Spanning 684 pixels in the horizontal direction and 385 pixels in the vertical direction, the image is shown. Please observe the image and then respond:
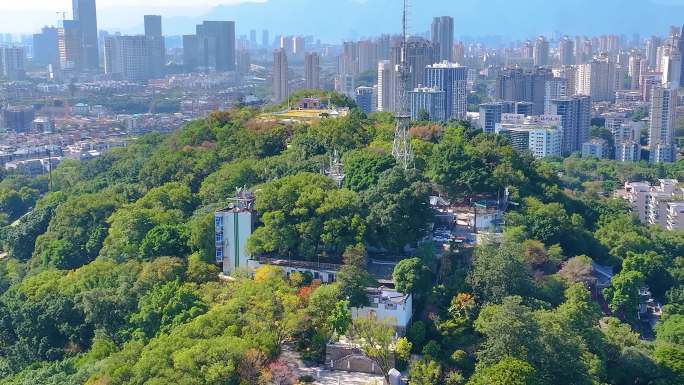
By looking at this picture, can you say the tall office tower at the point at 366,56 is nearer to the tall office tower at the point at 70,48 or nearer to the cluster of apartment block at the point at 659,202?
the tall office tower at the point at 70,48

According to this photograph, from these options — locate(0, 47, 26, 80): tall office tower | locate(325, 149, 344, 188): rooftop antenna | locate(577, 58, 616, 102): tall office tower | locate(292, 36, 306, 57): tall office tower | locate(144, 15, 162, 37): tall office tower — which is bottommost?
locate(325, 149, 344, 188): rooftop antenna

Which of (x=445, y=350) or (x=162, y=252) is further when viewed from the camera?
(x=162, y=252)

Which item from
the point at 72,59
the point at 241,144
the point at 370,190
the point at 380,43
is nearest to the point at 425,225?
the point at 370,190

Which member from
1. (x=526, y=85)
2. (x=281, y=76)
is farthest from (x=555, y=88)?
(x=281, y=76)

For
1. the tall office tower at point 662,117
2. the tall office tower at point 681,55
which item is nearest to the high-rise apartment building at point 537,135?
the tall office tower at point 662,117

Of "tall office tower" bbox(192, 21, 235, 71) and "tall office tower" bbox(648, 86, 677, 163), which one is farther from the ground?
"tall office tower" bbox(192, 21, 235, 71)

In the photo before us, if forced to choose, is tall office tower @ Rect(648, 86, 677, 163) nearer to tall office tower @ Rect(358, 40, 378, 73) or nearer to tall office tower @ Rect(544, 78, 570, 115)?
tall office tower @ Rect(544, 78, 570, 115)

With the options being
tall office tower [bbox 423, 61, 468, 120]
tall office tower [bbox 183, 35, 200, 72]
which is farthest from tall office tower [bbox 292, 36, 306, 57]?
tall office tower [bbox 423, 61, 468, 120]

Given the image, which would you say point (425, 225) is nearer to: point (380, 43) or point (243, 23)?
point (380, 43)
